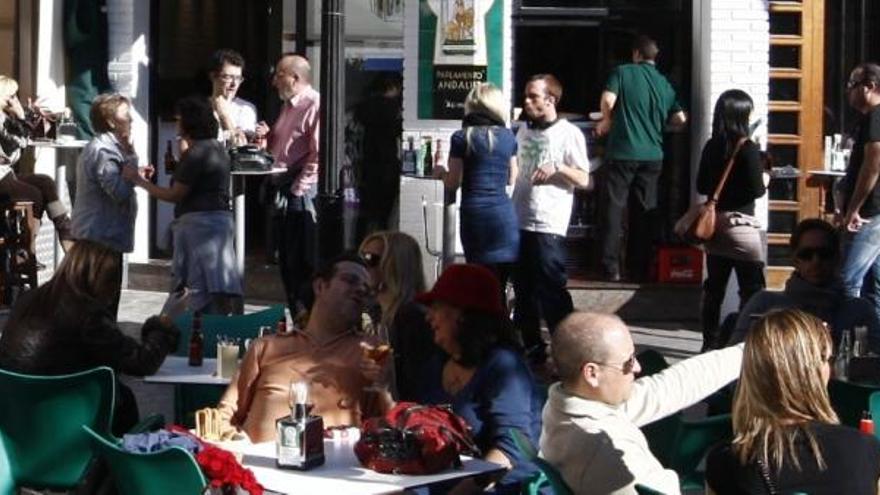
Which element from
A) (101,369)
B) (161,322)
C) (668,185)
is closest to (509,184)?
(668,185)

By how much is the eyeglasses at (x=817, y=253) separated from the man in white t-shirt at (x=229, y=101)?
18.1 feet

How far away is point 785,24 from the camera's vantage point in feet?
44.6

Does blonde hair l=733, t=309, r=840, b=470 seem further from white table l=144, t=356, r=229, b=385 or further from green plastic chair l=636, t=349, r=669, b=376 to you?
white table l=144, t=356, r=229, b=385

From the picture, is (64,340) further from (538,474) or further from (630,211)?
(630,211)

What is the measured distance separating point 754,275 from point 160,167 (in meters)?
5.82

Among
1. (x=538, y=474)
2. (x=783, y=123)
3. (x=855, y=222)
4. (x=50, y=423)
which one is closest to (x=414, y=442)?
(x=538, y=474)

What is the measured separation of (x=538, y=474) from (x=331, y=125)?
4.51 metres

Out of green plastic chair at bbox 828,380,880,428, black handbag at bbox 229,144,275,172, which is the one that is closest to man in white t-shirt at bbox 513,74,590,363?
black handbag at bbox 229,144,275,172

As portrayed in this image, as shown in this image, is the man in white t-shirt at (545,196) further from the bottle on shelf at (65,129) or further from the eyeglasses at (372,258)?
the bottle on shelf at (65,129)

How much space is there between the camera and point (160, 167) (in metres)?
14.8

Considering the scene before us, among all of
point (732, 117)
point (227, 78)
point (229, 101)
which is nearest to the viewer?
point (732, 117)

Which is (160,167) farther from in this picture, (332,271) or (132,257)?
(332,271)

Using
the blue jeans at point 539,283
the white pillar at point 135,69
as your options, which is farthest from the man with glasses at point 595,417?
the white pillar at point 135,69

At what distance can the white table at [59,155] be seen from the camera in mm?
13375
